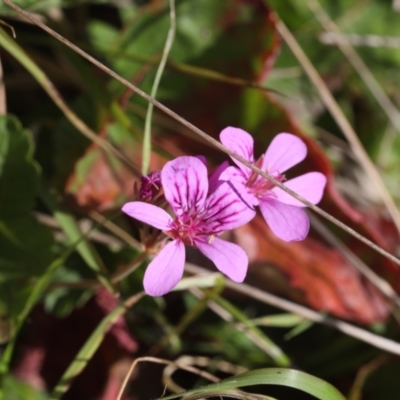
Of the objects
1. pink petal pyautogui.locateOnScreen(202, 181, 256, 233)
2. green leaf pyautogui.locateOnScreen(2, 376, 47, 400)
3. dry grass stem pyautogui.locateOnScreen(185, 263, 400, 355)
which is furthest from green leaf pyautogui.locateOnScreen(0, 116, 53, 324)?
pink petal pyautogui.locateOnScreen(202, 181, 256, 233)

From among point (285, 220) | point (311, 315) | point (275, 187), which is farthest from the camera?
point (311, 315)

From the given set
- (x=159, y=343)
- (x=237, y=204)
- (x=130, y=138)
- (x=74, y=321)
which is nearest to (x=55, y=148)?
(x=130, y=138)

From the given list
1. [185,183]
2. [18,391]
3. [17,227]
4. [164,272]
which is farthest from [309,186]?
[18,391]

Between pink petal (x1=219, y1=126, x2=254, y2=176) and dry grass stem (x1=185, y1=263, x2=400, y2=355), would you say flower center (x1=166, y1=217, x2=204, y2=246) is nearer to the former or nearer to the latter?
pink petal (x1=219, y1=126, x2=254, y2=176)

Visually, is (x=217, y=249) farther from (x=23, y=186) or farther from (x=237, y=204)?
(x=23, y=186)

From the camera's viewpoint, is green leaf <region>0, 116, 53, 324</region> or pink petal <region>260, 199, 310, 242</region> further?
green leaf <region>0, 116, 53, 324</region>

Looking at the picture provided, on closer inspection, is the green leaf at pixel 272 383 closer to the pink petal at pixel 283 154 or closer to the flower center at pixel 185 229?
the flower center at pixel 185 229

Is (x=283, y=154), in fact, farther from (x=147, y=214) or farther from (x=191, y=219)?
(x=147, y=214)
